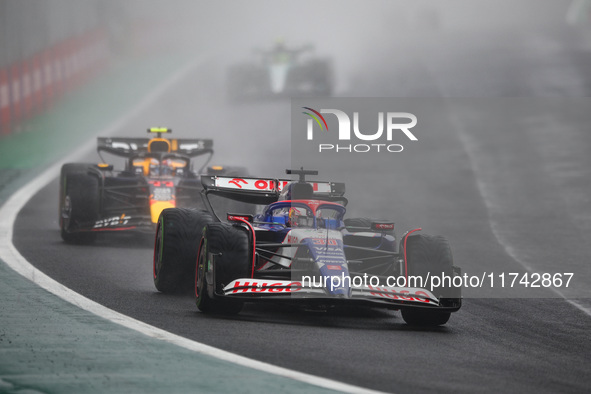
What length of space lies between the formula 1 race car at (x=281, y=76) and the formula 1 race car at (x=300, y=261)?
883 inches

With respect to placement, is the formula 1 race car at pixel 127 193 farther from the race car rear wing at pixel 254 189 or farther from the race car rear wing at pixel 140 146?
the race car rear wing at pixel 254 189

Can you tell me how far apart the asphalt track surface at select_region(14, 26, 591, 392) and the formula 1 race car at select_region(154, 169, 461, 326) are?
25 centimetres

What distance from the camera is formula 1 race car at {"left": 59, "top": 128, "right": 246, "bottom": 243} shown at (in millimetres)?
15961

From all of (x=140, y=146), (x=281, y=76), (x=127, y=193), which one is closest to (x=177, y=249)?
(x=127, y=193)

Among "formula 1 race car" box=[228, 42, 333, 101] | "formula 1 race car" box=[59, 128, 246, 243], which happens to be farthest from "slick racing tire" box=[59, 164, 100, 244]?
"formula 1 race car" box=[228, 42, 333, 101]

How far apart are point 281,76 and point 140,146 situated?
17.1 meters

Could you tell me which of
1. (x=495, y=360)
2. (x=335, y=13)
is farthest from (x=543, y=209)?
(x=335, y=13)

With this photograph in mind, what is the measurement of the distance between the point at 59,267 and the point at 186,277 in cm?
189

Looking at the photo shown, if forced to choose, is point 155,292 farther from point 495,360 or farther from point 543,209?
point 543,209

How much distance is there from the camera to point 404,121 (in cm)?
3603

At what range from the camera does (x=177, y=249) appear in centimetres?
1180

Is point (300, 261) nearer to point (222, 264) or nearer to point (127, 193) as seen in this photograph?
point (222, 264)

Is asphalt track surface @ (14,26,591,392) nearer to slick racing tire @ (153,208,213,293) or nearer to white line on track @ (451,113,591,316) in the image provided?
white line on track @ (451,113,591,316)

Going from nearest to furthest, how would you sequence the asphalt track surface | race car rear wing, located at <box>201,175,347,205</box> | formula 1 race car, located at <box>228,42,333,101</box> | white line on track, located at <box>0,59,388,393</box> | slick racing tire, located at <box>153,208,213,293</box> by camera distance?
white line on track, located at <box>0,59,388,393</box> < the asphalt track surface < slick racing tire, located at <box>153,208,213,293</box> < race car rear wing, located at <box>201,175,347,205</box> < formula 1 race car, located at <box>228,42,333,101</box>
